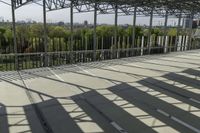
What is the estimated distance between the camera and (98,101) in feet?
20.9

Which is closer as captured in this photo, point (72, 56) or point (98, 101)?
point (98, 101)

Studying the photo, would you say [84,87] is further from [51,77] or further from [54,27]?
[54,27]

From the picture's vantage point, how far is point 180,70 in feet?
35.4

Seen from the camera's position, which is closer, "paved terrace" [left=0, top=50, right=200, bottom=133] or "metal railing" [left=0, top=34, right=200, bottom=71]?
"paved terrace" [left=0, top=50, right=200, bottom=133]

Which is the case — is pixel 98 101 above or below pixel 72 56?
below

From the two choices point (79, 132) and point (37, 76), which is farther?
point (37, 76)

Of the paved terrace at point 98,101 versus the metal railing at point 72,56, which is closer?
the paved terrace at point 98,101

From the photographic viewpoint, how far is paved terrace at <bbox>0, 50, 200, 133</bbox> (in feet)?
16.0

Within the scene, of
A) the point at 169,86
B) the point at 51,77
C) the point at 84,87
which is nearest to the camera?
the point at 84,87

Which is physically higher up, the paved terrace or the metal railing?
the metal railing

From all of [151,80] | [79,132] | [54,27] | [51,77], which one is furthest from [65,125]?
[54,27]

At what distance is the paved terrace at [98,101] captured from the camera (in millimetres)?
4891

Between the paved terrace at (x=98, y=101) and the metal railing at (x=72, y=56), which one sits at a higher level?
the metal railing at (x=72, y=56)

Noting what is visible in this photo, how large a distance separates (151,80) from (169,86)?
0.85 meters
